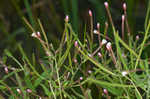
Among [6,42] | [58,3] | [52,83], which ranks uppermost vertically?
[58,3]

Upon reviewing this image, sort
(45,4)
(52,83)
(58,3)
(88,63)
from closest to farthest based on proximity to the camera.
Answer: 1. (52,83)
2. (88,63)
3. (58,3)
4. (45,4)

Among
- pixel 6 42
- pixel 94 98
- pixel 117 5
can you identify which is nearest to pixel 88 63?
pixel 94 98

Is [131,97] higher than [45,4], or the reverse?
[45,4]

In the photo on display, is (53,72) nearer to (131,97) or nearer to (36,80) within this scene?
(36,80)

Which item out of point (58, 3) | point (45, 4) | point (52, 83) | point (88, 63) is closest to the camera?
point (52, 83)

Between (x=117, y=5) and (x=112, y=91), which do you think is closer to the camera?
(x=112, y=91)

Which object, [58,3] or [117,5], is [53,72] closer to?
[58,3]

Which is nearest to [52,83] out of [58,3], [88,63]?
[88,63]

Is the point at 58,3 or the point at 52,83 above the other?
the point at 58,3

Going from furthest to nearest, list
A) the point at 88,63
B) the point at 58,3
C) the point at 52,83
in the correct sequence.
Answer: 1. the point at 58,3
2. the point at 88,63
3. the point at 52,83
